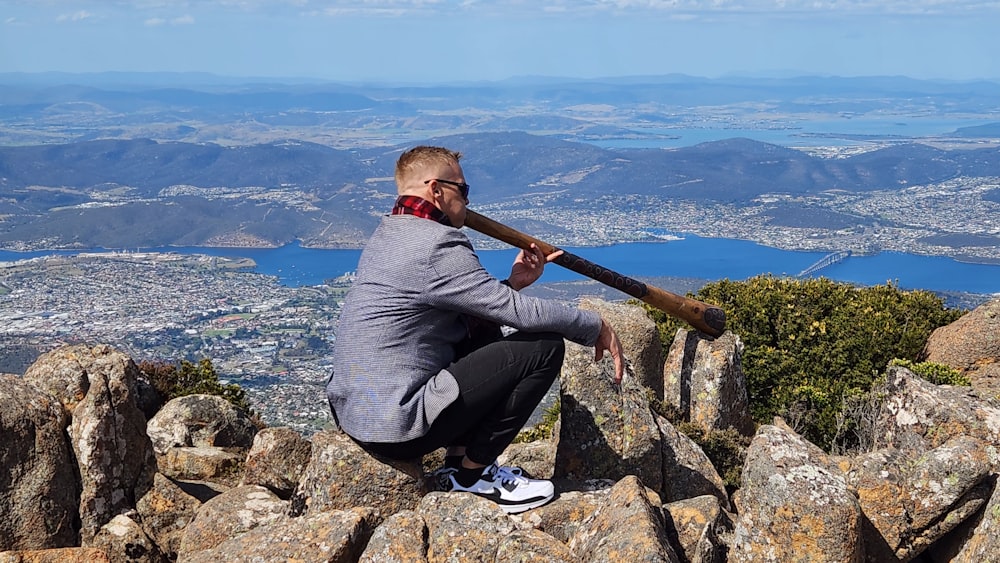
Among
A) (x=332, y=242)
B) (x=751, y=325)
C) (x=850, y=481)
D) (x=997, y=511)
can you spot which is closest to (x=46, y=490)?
(x=850, y=481)

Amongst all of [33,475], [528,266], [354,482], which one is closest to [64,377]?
[33,475]

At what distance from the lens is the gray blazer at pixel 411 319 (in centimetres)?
609

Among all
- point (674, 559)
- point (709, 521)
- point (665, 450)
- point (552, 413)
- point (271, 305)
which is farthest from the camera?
point (271, 305)

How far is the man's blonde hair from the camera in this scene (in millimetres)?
6426

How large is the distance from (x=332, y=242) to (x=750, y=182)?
3686 inches

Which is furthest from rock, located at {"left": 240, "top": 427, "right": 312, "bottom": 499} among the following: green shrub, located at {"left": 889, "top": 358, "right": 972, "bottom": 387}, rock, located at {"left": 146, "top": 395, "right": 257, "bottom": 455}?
green shrub, located at {"left": 889, "top": 358, "right": 972, "bottom": 387}

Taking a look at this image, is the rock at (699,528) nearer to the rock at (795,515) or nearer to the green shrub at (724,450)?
the rock at (795,515)

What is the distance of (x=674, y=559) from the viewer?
5637mm

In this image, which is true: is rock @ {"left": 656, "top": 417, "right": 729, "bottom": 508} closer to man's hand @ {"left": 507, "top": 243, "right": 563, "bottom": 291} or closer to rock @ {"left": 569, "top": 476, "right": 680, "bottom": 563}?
rock @ {"left": 569, "top": 476, "right": 680, "bottom": 563}

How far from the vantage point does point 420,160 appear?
645 cm

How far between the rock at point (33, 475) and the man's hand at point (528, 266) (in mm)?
3925

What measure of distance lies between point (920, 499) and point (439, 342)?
12.3ft

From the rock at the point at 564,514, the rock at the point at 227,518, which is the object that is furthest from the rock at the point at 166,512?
the rock at the point at 564,514

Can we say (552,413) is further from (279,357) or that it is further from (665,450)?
(279,357)
